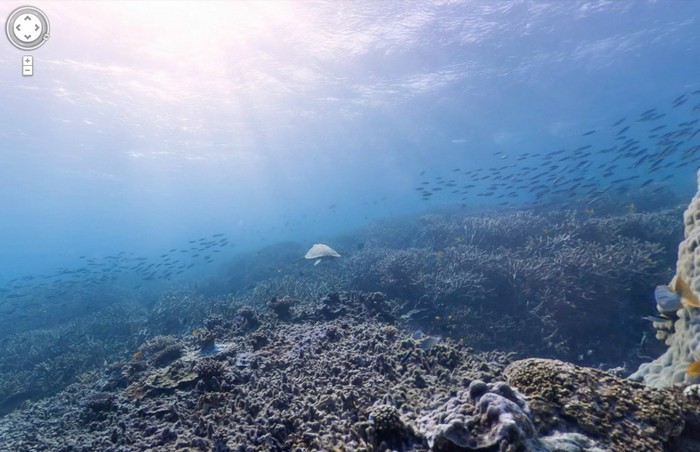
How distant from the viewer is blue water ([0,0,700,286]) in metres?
19.6

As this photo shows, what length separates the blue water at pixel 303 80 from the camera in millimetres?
19609

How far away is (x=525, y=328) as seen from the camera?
997 centimetres

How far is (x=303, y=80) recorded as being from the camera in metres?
27.8

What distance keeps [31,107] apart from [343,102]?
79.6ft

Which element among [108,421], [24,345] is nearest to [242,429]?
[108,421]

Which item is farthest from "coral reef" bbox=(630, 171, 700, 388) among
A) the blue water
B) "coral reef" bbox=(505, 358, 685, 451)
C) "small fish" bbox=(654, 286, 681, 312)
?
the blue water

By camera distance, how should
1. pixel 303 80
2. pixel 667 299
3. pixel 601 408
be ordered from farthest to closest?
pixel 303 80 → pixel 667 299 → pixel 601 408

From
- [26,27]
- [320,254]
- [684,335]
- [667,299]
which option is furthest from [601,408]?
[26,27]

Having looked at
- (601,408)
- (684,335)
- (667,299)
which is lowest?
(684,335)

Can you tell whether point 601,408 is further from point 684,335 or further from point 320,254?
point 320,254

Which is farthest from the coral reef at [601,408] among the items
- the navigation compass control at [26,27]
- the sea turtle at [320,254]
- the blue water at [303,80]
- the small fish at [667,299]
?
the blue water at [303,80]

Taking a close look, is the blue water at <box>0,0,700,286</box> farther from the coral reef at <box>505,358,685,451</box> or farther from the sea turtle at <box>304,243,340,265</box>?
the coral reef at <box>505,358,685,451</box>

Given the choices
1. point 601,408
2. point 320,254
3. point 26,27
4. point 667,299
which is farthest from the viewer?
point 320,254

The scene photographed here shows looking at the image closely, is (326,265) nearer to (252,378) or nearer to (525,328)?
(525,328)
